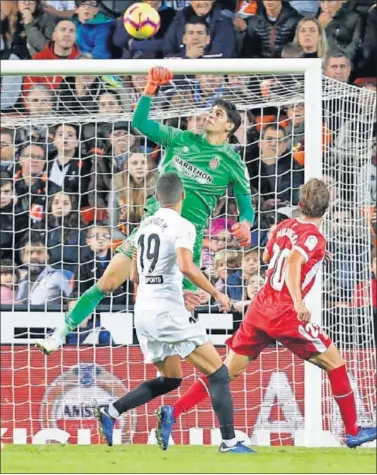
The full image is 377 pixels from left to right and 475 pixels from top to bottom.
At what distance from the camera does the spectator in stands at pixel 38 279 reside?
11016mm

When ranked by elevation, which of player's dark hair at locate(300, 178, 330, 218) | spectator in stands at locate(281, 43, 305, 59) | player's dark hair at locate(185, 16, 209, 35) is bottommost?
player's dark hair at locate(300, 178, 330, 218)

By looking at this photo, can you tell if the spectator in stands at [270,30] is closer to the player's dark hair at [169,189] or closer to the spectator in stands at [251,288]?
the spectator in stands at [251,288]

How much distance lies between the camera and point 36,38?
13609mm

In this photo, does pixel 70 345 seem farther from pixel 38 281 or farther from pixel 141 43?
pixel 141 43

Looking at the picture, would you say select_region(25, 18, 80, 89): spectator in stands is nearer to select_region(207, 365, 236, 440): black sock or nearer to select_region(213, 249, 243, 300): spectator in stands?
select_region(213, 249, 243, 300): spectator in stands

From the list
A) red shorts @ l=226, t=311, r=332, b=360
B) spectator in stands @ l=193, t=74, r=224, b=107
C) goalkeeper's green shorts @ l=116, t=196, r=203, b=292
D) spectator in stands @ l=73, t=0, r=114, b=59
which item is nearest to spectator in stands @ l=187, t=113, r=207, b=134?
spectator in stands @ l=193, t=74, r=224, b=107

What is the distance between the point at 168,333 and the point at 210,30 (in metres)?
6.19

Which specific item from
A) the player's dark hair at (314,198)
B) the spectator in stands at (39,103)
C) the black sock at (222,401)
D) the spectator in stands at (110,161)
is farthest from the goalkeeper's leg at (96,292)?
the spectator in stands at (39,103)

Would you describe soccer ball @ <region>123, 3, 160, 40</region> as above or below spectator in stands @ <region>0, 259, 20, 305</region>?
above

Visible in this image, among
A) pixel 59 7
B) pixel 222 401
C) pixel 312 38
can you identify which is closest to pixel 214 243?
pixel 312 38

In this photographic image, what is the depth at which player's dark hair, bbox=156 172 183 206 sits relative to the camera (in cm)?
779

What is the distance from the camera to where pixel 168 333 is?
7.78 metres

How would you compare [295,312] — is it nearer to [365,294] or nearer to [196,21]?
[365,294]

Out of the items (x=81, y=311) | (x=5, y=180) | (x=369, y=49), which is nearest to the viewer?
(x=81, y=311)
